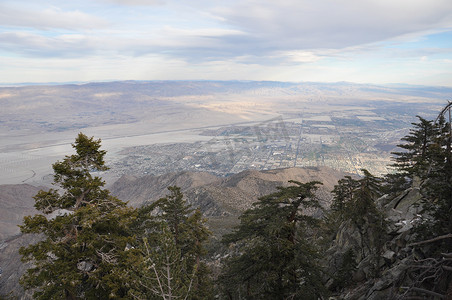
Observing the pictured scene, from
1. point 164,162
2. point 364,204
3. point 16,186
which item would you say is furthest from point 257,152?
point 364,204

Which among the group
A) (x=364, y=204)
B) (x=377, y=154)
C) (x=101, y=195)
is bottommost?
(x=377, y=154)

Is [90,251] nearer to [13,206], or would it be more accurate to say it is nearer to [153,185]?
[153,185]

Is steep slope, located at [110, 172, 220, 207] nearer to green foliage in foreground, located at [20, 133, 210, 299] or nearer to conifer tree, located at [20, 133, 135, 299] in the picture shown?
green foliage in foreground, located at [20, 133, 210, 299]

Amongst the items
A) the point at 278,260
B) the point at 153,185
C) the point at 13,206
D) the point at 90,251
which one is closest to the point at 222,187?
the point at 153,185

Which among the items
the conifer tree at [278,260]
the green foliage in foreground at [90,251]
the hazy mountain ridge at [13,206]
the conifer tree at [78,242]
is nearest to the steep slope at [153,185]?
the hazy mountain ridge at [13,206]

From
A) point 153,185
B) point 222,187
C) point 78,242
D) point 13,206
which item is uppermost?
point 78,242

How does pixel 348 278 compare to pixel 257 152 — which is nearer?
pixel 348 278

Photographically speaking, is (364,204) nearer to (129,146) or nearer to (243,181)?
(243,181)

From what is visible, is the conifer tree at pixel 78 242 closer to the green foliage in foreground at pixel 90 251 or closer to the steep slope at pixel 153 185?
the green foliage in foreground at pixel 90 251
